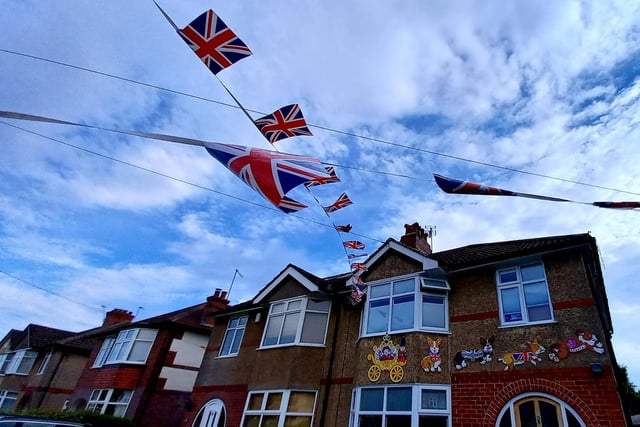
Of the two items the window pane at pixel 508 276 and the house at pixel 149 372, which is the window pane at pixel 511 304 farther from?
the house at pixel 149 372

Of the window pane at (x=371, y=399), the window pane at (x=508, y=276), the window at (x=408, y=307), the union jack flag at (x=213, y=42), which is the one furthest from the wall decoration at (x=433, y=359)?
the union jack flag at (x=213, y=42)

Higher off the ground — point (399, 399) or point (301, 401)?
point (399, 399)

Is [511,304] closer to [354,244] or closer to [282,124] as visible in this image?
[354,244]

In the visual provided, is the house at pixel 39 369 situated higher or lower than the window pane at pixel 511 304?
lower

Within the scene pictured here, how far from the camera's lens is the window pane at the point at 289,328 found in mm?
13445

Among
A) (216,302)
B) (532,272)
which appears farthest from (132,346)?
(532,272)

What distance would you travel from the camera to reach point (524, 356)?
8773 mm

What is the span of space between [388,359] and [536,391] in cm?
361

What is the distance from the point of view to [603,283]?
11.1 m

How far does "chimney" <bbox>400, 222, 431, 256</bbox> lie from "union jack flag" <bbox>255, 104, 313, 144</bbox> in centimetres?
828

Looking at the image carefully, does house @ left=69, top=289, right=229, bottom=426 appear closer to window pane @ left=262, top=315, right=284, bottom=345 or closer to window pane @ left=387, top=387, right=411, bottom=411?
window pane @ left=262, top=315, right=284, bottom=345

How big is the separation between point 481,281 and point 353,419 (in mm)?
5270

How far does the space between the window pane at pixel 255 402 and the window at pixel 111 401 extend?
8.30m

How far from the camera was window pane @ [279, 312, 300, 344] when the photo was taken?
13.4m
